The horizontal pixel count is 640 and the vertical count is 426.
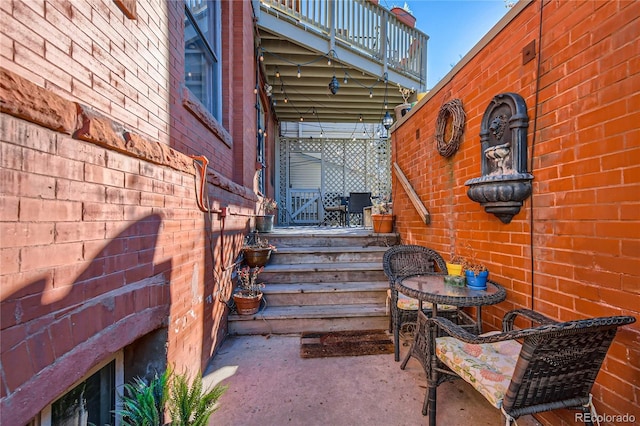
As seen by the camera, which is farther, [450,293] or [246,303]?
[246,303]

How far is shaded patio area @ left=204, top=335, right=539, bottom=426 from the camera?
1697 mm

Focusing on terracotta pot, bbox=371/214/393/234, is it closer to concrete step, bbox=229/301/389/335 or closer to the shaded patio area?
concrete step, bbox=229/301/389/335

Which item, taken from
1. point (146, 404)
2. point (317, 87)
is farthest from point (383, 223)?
point (317, 87)

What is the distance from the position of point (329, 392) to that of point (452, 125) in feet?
7.79

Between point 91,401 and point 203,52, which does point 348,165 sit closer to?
point 203,52

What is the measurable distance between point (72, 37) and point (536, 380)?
2.20m

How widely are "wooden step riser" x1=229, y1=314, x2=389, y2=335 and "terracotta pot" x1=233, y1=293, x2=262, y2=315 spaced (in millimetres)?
88

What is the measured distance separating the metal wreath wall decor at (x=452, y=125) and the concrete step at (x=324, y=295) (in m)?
1.58

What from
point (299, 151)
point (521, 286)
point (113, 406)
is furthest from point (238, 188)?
point (299, 151)

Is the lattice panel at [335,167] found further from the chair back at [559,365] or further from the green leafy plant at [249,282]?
the chair back at [559,365]

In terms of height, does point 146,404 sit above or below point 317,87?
below

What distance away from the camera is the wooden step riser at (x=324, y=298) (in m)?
3.07

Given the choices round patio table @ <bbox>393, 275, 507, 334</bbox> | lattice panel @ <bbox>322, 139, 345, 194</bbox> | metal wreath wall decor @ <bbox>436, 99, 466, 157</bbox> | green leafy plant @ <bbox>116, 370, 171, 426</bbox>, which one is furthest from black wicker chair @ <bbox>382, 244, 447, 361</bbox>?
lattice panel @ <bbox>322, 139, 345, 194</bbox>

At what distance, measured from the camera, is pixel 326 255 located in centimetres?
366
